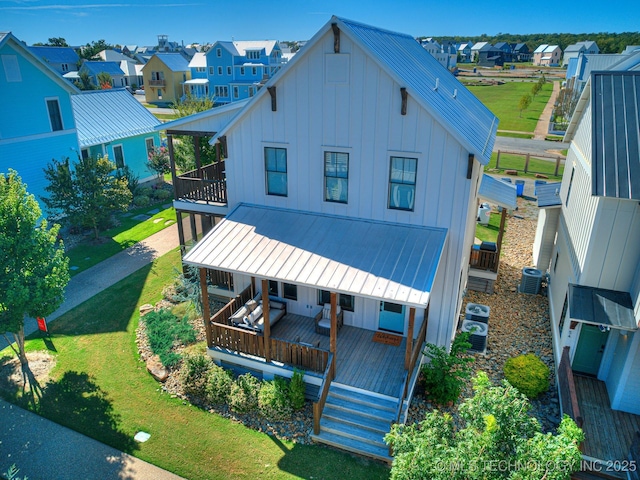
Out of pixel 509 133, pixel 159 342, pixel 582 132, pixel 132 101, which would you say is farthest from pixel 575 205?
pixel 509 133

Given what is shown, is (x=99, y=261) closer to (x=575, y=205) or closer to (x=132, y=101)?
(x=132, y=101)

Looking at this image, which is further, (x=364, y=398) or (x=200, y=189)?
(x=200, y=189)

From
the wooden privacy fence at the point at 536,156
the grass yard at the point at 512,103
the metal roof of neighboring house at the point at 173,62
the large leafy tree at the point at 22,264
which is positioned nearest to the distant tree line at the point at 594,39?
the grass yard at the point at 512,103

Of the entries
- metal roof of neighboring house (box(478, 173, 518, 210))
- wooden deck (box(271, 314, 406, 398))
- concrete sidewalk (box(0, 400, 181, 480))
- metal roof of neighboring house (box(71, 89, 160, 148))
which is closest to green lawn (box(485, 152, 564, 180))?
metal roof of neighboring house (box(478, 173, 518, 210))

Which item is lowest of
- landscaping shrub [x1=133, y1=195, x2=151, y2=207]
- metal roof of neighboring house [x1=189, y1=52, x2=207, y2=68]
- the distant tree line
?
landscaping shrub [x1=133, y1=195, x2=151, y2=207]

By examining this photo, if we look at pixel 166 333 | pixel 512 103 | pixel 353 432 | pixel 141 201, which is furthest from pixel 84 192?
pixel 512 103

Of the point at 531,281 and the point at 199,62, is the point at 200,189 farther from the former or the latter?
the point at 199,62

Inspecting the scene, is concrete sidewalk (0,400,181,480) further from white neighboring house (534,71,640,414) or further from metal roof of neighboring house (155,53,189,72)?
metal roof of neighboring house (155,53,189,72)
